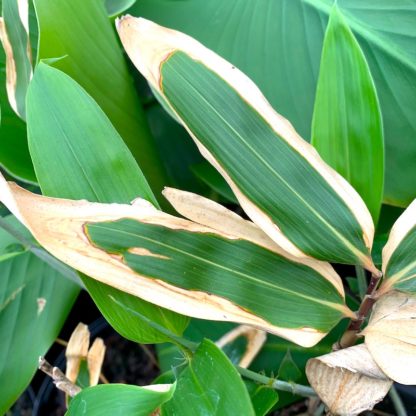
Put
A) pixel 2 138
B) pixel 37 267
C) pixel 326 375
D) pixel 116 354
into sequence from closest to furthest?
pixel 326 375
pixel 2 138
pixel 37 267
pixel 116 354

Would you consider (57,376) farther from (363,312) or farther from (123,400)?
(363,312)

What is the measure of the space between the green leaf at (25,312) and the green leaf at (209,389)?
273 millimetres

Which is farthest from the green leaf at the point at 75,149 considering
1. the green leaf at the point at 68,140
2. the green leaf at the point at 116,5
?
the green leaf at the point at 116,5

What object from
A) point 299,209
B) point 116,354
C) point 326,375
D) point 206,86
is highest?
point 206,86

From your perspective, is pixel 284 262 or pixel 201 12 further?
pixel 201 12

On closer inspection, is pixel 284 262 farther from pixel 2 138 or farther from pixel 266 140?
pixel 2 138

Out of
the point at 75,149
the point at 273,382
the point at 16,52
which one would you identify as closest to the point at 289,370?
the point at 273,382

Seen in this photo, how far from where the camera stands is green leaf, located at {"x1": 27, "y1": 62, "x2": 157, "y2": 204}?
44 centimetres

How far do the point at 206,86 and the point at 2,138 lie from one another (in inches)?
11.0

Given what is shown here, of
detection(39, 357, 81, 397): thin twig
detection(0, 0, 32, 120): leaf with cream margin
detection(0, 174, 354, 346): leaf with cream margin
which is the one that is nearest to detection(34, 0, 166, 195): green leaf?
detection(0, 0, 32, 120): leaf with cream margin

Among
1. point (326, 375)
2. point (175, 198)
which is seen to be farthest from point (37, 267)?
point (326, 375)

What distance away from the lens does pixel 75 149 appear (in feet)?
1.44

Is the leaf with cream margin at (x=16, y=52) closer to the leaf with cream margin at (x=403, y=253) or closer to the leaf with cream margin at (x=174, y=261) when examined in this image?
the leaf with cream margin at (x=174, y=261)

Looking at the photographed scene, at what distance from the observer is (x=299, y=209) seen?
1.48 ft
